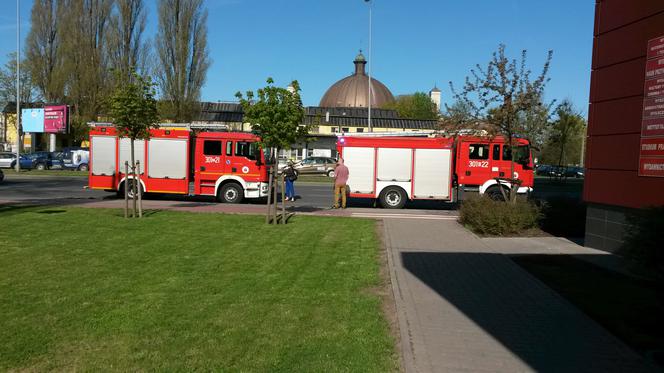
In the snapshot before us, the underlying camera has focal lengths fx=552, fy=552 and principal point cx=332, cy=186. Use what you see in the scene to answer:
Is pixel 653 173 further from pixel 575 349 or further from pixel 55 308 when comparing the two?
pixel 55 308

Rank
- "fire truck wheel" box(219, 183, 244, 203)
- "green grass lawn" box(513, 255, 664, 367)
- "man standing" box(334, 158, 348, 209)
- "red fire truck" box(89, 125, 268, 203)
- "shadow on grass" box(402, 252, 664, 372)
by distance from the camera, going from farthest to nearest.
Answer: "fire truck wheel" box(219, 183, 244, 203) < "red fire truck" box(89, 125, 268, 203) < "man standing" box(334, 158, 348, 209) < "green grass lawn" box(513, 255, 664, 367) < "shadow on grass" box(402, 252, 664, 372)

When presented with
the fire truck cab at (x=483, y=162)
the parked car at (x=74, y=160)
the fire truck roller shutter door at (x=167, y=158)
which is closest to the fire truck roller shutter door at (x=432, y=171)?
the fire truck cab at (x=483, y=162)

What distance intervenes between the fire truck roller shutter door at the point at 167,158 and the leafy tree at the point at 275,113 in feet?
24.5

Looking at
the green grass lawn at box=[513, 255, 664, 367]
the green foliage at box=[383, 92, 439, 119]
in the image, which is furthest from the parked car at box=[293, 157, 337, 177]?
the green foliage at box=[383, 92, 439, 119]

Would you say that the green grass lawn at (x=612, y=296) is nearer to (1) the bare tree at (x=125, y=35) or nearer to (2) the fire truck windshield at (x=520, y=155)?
(2) the fire truck windshield at (x=520, y=155)

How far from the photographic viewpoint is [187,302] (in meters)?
6.14

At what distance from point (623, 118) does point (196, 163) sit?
13.8 meters

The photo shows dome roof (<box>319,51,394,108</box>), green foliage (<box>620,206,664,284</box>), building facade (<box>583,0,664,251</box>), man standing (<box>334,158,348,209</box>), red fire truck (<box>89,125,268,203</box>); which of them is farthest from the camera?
dome roof (<box>319,51,394,108</box>)

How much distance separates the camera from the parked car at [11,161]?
4288 centimetres

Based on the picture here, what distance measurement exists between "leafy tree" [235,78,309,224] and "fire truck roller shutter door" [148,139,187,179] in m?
7.46

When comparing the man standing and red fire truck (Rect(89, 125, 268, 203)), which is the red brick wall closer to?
the man standing

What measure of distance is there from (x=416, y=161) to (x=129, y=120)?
9856 millimetres

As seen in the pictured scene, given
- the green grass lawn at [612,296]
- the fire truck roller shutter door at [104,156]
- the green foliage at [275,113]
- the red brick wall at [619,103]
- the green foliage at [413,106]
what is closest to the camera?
the green grass lawn at [612,296]

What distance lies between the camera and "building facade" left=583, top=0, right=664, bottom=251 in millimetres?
8961
